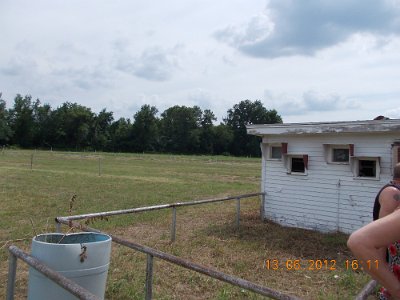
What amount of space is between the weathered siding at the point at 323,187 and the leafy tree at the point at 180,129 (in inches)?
3112

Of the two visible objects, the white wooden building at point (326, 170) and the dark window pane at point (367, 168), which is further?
the dark window pane at point (367, 168)

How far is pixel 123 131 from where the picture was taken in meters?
89.4

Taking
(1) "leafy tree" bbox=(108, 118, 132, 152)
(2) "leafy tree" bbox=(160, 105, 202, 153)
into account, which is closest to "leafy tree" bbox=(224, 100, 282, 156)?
(2) "leafy tree" bbox=(160, 105, 202, 153)

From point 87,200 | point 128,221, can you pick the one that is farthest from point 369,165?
point 87,200

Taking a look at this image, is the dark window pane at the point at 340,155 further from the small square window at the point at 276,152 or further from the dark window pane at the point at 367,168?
the small square window at the point at 276,152

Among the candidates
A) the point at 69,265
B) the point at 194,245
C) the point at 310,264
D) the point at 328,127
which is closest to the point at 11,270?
the point at 69,265

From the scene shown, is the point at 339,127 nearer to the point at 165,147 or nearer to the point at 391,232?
the point at 391,232

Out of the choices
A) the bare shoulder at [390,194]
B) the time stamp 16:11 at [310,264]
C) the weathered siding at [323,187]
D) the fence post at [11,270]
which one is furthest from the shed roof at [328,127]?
the fence post at [11,270]

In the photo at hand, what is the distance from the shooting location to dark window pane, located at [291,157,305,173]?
9891 millimetres

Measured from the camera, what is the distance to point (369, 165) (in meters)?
8.77

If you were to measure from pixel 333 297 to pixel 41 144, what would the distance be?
8479cm

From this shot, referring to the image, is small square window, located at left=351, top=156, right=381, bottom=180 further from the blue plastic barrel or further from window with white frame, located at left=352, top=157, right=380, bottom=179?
the blue plastic barrel

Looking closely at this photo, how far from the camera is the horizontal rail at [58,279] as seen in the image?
88.6 inches

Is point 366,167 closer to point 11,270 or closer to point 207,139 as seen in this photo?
point 11,270
